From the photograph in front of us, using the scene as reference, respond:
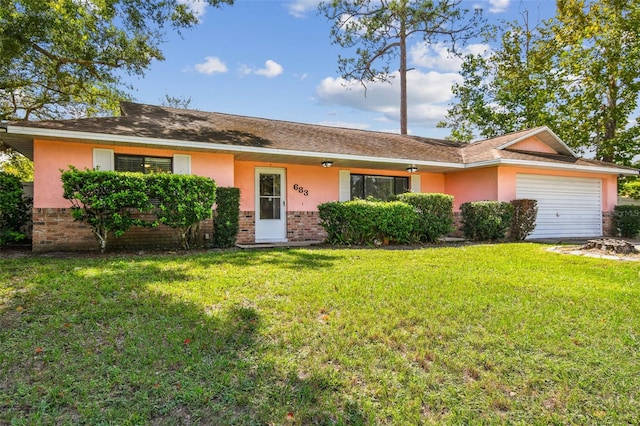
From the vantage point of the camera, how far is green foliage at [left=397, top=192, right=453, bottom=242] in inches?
392

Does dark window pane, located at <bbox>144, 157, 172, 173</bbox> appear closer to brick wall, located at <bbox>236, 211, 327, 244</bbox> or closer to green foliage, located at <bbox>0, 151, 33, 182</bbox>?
brick wall, located at <bbox>236, 211, 327, 244</bbox>

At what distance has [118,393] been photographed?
2441mm

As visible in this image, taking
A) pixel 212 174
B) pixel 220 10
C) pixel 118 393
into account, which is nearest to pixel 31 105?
pixel 220 10

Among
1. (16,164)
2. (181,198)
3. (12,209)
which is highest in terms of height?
(16,164)

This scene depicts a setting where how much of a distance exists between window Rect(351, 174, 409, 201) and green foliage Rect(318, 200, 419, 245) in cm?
287

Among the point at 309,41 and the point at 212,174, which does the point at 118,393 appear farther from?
the point at 309,41

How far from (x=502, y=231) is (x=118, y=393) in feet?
36.8

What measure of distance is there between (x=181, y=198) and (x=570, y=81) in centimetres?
2102

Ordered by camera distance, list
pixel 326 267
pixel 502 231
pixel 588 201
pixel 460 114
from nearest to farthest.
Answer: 1. pixel 326 267
2. pixel 502 231
3. pixel 588 201
4. pixel 460 114

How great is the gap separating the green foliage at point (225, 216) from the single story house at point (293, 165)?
0.66 metres

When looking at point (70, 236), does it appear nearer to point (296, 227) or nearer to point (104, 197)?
point (104, 197)

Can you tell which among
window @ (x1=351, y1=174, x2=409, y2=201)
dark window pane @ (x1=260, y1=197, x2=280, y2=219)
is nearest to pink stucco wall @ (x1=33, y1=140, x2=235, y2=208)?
dark window pane @ (x1=260, y1=197, x2=280, y2=219)

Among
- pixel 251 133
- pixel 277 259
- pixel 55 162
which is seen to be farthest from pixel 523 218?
pixel 55 162

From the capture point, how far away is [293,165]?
11.5 metres
